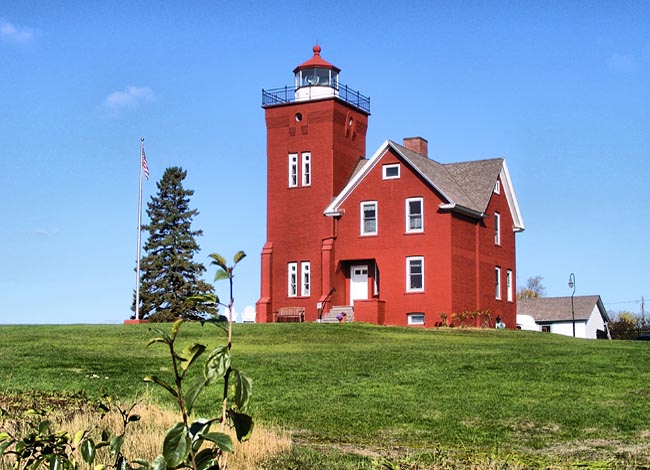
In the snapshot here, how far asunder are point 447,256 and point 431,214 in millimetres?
2007

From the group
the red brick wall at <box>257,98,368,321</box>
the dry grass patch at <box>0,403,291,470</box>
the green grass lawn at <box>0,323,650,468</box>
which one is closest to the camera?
the dry grass patch at <box>0,403,291,470</box>

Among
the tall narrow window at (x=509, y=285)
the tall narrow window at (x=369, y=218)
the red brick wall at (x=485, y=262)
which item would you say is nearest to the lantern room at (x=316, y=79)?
the tall narrow window at (x=369, y=218)

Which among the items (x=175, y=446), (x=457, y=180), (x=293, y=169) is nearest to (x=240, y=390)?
(x=175, y=446)

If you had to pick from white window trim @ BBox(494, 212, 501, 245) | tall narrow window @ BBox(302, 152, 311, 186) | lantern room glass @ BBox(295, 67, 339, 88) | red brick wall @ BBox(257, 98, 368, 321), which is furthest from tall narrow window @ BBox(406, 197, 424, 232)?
lantern room glass @ BBox(295, 67, 339, 88)

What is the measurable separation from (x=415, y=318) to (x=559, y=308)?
4083 centimetres

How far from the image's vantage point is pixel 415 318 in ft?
136

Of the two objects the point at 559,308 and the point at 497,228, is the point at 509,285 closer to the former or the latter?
the point at 497,228

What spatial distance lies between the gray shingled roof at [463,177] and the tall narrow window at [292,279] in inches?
288

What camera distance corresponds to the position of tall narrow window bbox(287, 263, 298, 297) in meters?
44.0

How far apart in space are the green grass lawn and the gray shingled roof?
1511 centimetres

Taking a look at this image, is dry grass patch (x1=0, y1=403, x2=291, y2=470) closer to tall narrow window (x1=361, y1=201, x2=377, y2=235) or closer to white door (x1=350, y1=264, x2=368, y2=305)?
tall narrow window (x1=361, y1=201, x2=377, y2=235)

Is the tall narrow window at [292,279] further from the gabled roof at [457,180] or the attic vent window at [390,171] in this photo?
the attic vent window at [390,171]

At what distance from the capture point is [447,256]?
4072 centimetres

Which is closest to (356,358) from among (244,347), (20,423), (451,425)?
(244,347)
